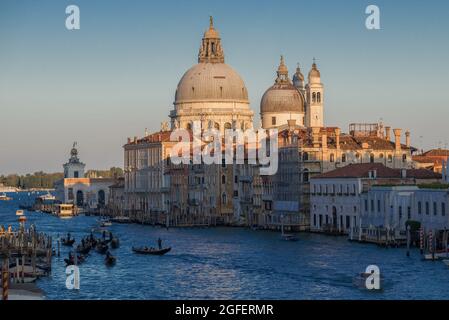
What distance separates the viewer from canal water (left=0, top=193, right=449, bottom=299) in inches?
1270

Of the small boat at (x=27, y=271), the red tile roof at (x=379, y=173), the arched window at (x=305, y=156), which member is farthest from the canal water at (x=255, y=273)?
the arched window at (x=305, y=156)

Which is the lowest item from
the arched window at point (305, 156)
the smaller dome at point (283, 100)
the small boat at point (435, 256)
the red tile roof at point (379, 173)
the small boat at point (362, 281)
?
the small boat at point (362, 281)

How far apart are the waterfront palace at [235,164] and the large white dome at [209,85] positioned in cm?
7

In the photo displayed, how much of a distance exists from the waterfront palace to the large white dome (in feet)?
0.22

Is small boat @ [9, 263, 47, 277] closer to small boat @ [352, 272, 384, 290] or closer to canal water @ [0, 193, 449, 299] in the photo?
canal water @ [0, 193, 449, 299]

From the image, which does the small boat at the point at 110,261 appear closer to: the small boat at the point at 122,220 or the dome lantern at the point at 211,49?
the small boat at the point at 122,220

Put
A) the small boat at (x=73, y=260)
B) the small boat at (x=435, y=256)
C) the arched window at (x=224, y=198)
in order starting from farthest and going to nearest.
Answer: the arched window at (x=224, y=198), the small boat at (x=73, y=260), the small boat at (x=435, y=256)

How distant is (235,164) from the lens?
72.0 m

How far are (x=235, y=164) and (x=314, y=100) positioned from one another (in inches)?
506

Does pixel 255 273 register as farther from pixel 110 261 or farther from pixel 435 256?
pixel 110 261

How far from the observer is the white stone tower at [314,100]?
272ft

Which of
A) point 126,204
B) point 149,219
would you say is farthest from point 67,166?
point 149,219

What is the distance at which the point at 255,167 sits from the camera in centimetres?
6700

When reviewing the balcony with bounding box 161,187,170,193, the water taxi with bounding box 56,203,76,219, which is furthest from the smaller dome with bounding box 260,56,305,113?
the water taxi with bounding box 56,203,76,219
